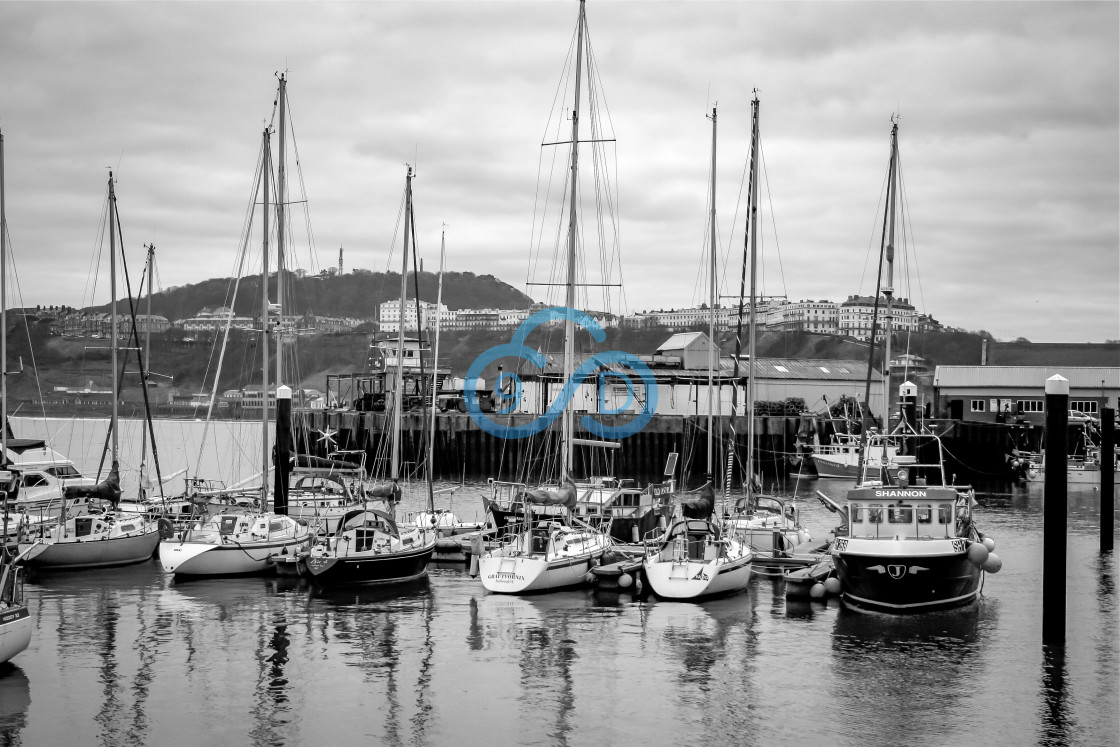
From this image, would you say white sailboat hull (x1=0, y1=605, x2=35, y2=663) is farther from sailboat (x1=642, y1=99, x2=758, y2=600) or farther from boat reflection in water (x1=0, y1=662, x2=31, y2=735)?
sailboat (x1=642, y1=99, x2=758, y2=600)

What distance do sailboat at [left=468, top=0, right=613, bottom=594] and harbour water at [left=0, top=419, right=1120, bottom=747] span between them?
0.81 metres

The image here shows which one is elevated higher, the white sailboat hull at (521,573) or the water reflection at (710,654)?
the white sailboat hull at (521,573)

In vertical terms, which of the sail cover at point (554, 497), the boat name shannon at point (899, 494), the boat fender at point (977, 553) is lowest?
the boat fender at point (977, 553)

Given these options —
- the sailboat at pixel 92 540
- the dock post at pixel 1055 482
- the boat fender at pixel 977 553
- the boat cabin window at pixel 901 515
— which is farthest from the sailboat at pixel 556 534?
the dock post at pixel 1055 482

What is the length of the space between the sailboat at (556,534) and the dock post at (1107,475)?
19318 millimetres

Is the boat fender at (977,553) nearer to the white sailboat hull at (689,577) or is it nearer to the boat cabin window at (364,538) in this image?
the white sailboat hull at (689,577)

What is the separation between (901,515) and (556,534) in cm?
1021

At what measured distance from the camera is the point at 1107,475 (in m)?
39.8

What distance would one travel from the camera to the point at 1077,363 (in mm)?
113750

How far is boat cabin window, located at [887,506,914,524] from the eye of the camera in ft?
99.8

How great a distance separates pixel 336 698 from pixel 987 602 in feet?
67.0

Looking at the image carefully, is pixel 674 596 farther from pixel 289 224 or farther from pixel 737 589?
pixel 289 224

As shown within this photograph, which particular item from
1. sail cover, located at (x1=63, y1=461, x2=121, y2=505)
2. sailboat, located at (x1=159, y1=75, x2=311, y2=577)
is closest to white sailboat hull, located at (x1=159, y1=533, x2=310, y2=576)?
sailboat, located at (x1=159, y1=75, x2=311, y2=577)

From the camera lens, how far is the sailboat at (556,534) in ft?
104
